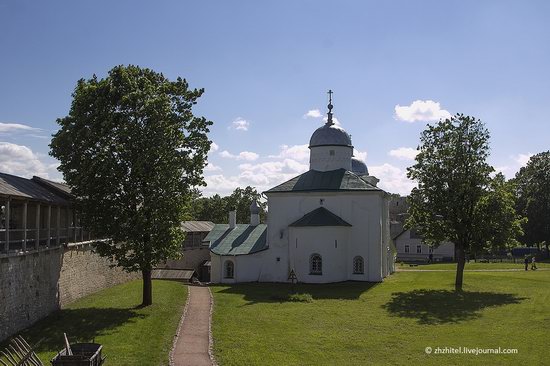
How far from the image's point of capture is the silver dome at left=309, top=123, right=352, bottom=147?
44.0m

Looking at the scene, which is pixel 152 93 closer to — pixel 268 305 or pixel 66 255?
pixel 66 255

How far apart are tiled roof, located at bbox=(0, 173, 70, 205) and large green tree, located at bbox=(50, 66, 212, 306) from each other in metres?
1.13

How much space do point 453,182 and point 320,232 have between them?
10126 mm

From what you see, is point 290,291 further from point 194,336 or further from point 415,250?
point 415,250

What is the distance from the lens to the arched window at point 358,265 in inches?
1559

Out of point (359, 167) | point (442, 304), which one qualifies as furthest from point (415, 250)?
point (442, 304)

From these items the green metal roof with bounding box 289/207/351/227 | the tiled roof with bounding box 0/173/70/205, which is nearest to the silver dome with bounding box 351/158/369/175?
the green metal roof with bounding box 289/207/351/227

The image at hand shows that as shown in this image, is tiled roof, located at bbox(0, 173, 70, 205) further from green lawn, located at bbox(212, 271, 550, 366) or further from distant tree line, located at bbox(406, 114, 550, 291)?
distant tree line, located at bbox(406, 114, 550, 291)

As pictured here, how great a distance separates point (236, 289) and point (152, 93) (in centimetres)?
1655

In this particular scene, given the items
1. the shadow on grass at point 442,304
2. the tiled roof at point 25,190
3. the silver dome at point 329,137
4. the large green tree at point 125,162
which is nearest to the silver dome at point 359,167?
the silver dome at point 329,137

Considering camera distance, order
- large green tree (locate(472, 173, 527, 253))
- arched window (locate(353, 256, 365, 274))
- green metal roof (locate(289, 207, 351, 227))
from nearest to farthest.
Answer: large green tree (locate(472, 173, 527, 253)) < green metal roof (locate(289, 207, 351, 227)) < arched window (locate(353, 256, 365, 274))

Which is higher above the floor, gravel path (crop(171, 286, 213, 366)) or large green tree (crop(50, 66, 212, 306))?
large green tree (crop(50, 66, 212, 306))

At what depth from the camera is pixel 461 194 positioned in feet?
112

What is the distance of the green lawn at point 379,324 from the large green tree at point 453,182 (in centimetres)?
373
